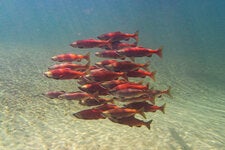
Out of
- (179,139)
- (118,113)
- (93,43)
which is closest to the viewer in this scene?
(118,113)

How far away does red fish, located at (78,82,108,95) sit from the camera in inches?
199

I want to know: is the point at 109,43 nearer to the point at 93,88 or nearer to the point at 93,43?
the point at 93,43

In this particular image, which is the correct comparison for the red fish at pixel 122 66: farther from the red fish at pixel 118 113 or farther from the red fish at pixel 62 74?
the red fish at pixel 118 113

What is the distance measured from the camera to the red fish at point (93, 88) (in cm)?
506

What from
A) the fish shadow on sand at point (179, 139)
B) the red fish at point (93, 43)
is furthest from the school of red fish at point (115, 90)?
the fish shadow on sand at point (179, 139)

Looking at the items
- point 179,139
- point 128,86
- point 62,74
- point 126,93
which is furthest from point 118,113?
point 179,139

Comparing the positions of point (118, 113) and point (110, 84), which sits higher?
point (110, 84)

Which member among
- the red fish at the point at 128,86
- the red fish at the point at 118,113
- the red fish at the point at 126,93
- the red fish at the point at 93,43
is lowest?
the red fish at the point at 118,113

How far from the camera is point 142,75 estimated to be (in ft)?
18.2

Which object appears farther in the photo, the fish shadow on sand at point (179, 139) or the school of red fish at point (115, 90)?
the fish shadow on sand at point (179, 139)

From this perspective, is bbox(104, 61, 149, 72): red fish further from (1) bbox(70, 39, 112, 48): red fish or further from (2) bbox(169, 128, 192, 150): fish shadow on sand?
(2) bbox(169, 128, 192, 150): fish shadow on sand

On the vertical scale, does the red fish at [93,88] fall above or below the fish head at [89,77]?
below

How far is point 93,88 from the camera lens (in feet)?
16.6

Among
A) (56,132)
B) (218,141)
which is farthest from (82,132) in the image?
(218,141)
